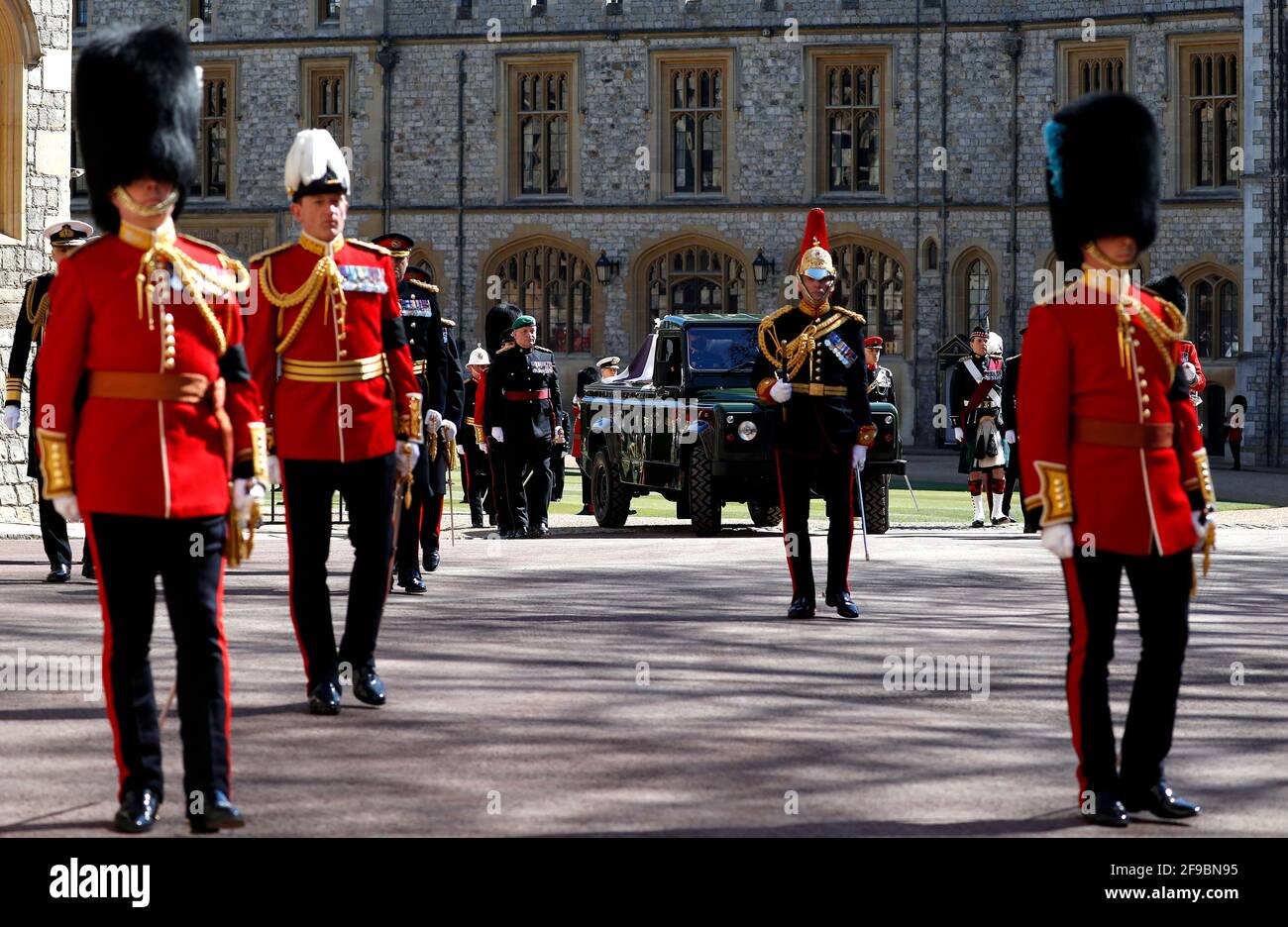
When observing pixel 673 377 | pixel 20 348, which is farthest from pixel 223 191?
pixel 20 348

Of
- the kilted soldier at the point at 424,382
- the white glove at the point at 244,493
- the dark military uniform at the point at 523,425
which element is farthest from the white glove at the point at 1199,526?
the dark military uniform at the point at 523,425

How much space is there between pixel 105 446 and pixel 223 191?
38.3 metres

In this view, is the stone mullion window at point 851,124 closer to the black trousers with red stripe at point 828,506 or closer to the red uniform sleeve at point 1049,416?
the black trousers with red stripe at point 828,506

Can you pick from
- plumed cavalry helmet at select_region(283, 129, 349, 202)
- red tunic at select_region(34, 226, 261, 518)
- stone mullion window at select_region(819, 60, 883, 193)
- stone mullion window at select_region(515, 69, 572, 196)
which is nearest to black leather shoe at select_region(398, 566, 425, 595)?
plumed cavalry helmet at select_region(283, 129, 349, 202)

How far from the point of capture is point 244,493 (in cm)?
582

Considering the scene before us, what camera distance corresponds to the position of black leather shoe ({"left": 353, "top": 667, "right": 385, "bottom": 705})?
7590 mm

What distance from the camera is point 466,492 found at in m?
20.8

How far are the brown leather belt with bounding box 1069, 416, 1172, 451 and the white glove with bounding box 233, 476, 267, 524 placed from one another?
2280 mm

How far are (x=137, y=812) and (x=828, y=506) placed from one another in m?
5.95

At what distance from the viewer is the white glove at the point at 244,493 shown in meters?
5.81

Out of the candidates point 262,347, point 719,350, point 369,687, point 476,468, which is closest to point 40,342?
point 262,347

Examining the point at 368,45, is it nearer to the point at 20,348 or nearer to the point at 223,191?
the point at 223,191

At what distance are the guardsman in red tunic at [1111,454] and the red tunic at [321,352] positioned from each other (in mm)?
2516

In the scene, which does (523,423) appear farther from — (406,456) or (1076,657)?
(1076,657)
